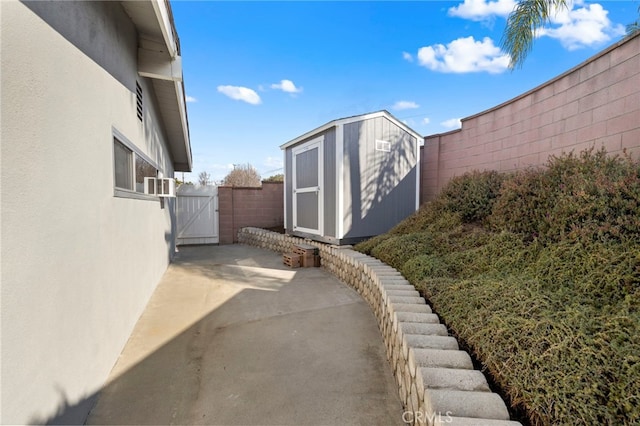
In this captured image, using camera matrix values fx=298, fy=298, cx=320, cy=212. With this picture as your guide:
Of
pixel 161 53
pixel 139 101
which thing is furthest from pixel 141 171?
pixel 161 53

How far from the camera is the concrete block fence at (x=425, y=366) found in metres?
1.52

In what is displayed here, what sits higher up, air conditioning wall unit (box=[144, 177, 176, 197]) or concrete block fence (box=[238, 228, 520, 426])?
air conditioning wall unit (box=[144, 177, 176, 197])

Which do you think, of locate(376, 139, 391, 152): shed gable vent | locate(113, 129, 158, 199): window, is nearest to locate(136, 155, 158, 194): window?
locate(113, 129, 158, 199): window

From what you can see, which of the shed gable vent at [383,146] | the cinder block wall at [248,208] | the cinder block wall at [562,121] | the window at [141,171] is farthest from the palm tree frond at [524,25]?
the cinder block wall at [248,208]

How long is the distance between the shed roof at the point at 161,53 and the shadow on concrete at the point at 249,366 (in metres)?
3.12

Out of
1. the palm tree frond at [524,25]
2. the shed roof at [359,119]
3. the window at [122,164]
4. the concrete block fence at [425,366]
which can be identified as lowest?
the concrete block fence at [425,366]

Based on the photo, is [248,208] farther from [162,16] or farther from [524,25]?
[524,25]

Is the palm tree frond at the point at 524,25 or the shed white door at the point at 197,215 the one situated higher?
the palm tree frond at the point at 524,25

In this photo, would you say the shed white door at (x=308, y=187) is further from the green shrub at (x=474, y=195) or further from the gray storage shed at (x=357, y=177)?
the green shrub at (x=474, y=195)

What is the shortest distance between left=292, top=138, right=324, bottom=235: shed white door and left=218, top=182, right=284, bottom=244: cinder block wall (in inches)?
117

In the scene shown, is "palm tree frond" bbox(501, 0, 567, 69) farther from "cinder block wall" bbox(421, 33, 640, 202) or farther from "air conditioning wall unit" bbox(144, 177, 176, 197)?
"air conditioning wall unit" bbox(144, 177, 176, 197)

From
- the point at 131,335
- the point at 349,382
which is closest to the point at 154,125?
the point at 131,335

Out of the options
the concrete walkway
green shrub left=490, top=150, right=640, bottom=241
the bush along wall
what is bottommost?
the concrete walkway

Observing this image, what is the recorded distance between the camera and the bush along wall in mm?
1489
